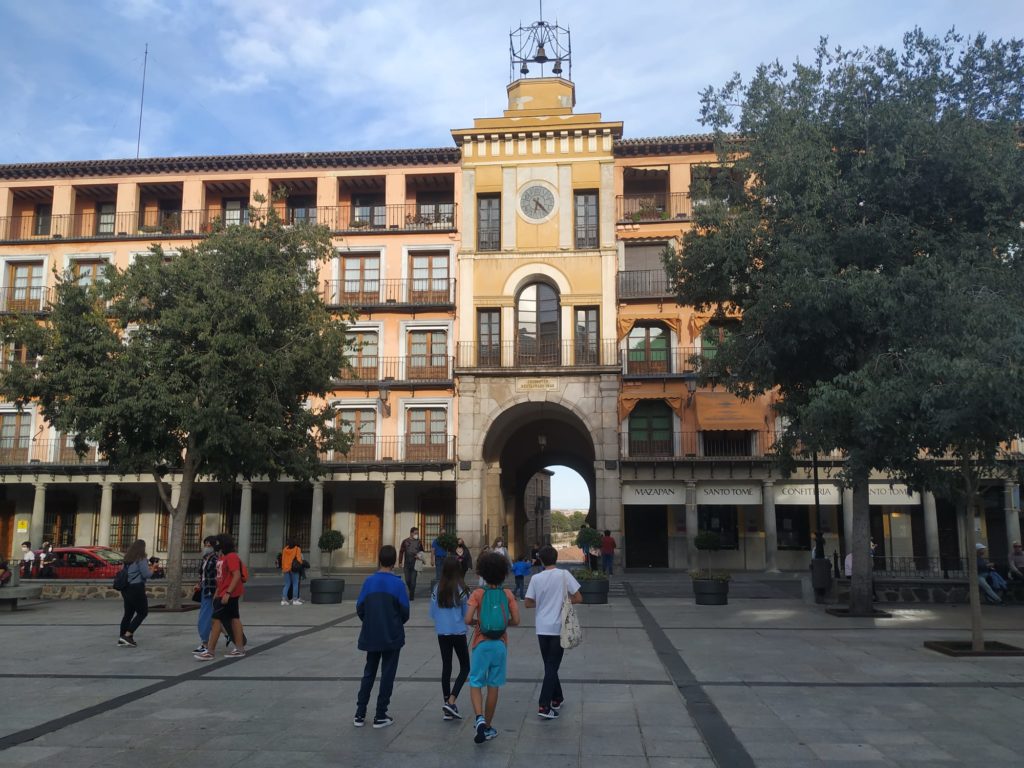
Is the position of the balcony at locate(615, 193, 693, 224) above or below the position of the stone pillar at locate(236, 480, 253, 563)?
above

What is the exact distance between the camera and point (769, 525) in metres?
31.1

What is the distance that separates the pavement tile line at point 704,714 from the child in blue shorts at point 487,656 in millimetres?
1826

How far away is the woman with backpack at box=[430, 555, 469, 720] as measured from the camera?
7574mm

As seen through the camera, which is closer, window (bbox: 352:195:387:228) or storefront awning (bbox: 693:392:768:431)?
storefront awning (bbox: 693:392:768:431)

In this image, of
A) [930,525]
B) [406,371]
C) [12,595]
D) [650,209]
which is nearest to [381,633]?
[12,595]

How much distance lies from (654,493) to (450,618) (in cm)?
2505

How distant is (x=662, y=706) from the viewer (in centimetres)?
824

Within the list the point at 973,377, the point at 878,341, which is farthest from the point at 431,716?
the point at 878,341

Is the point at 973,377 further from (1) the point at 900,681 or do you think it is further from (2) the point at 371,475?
(2) the point at 371,475

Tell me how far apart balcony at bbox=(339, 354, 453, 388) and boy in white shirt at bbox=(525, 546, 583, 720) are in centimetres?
2487

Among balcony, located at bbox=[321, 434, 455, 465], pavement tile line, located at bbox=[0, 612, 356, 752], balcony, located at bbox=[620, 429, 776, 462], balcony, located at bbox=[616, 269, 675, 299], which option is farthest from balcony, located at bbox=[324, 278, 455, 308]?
pavement tile line, located at bbox=[0, 612, 356, 752]

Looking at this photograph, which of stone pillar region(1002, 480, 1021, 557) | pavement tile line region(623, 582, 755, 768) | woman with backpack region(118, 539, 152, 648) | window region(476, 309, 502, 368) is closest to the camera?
pavement tile line region(623, 582, 755, 768)

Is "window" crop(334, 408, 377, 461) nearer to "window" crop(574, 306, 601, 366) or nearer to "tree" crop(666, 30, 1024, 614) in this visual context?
"window" crop(574, 306, 601, 366)

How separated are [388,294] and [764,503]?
16.9 m
